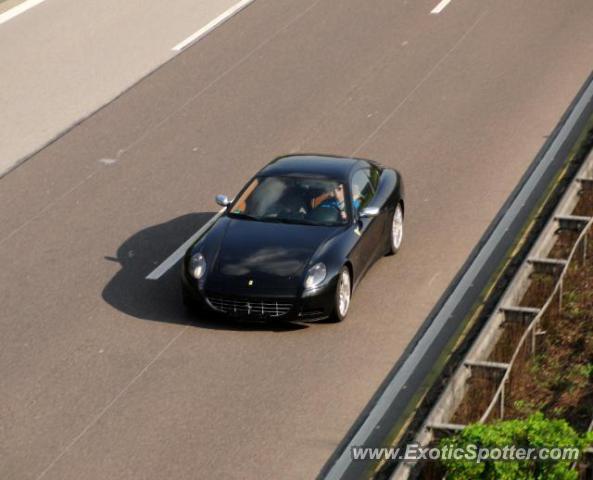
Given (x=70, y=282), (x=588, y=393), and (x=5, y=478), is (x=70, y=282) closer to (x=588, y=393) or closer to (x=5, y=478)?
(x=5, y=478)

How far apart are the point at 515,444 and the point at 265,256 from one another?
189 inches

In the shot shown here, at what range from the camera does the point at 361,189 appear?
1631cm

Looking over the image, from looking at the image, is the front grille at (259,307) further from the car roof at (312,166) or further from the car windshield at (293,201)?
the car roof at (312,166)

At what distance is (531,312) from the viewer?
13281mm

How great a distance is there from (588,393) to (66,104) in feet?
38.3

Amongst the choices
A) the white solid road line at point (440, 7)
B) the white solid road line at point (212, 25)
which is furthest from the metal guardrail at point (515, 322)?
the white solid road line at point (440, 7)

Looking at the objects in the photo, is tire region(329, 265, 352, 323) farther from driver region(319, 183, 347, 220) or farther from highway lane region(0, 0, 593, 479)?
driver region(319, 183, 347, 220)

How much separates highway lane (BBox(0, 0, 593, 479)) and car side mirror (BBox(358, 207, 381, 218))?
0.79 metres

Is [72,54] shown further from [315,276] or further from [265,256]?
[315,276]

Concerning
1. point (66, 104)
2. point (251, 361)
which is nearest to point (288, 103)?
point (66, 104)

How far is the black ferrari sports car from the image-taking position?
14.6m

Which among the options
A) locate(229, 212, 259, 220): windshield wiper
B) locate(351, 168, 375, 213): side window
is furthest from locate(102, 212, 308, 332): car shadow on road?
locate(351, 168, 375, 213): side window

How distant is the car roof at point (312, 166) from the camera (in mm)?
16234

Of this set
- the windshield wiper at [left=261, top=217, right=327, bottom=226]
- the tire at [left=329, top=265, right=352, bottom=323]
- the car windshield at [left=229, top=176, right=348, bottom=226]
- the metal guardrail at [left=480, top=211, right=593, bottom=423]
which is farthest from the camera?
the car windshield at [left=229, top=176, right=348, bottom=226]
